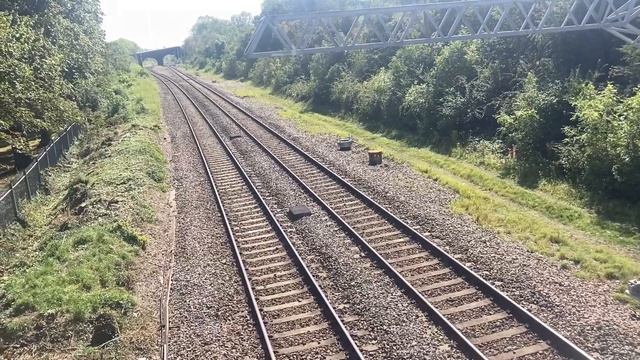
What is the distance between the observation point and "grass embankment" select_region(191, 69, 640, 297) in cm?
1183

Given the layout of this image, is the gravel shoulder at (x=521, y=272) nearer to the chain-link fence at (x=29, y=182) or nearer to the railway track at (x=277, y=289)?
the railway track at (x=277, y=289)

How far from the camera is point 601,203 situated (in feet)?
50.8

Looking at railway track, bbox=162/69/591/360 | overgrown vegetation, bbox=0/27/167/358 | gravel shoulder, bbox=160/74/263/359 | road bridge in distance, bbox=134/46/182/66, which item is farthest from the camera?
road bridge in distance, bbox=134/46/182/66

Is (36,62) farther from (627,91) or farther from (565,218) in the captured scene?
A: (627,91)

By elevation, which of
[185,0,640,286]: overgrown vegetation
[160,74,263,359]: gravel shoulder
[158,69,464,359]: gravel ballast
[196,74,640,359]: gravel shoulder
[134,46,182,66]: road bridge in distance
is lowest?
[160,74,263,359]: gravel shoulder

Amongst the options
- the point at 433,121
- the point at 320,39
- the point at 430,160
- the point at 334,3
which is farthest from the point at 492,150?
the point at 334,3

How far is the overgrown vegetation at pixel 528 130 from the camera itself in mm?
14258

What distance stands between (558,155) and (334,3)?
44654mm

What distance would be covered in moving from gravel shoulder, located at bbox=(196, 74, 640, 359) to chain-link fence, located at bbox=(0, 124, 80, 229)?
11735 mm

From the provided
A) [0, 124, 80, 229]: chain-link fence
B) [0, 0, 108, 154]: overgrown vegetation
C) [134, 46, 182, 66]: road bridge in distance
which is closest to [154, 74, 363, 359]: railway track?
[0, 0, 108, 154]: overgrown vegetation

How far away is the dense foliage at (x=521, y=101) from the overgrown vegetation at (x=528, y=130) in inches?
1.9

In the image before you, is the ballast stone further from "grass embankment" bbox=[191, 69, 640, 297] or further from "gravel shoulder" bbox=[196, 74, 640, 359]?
"grass embankment" bbox=[191, 69, 640, 297]

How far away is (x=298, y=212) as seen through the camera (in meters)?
15.8

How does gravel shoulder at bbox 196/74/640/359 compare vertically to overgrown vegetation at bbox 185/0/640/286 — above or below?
below
